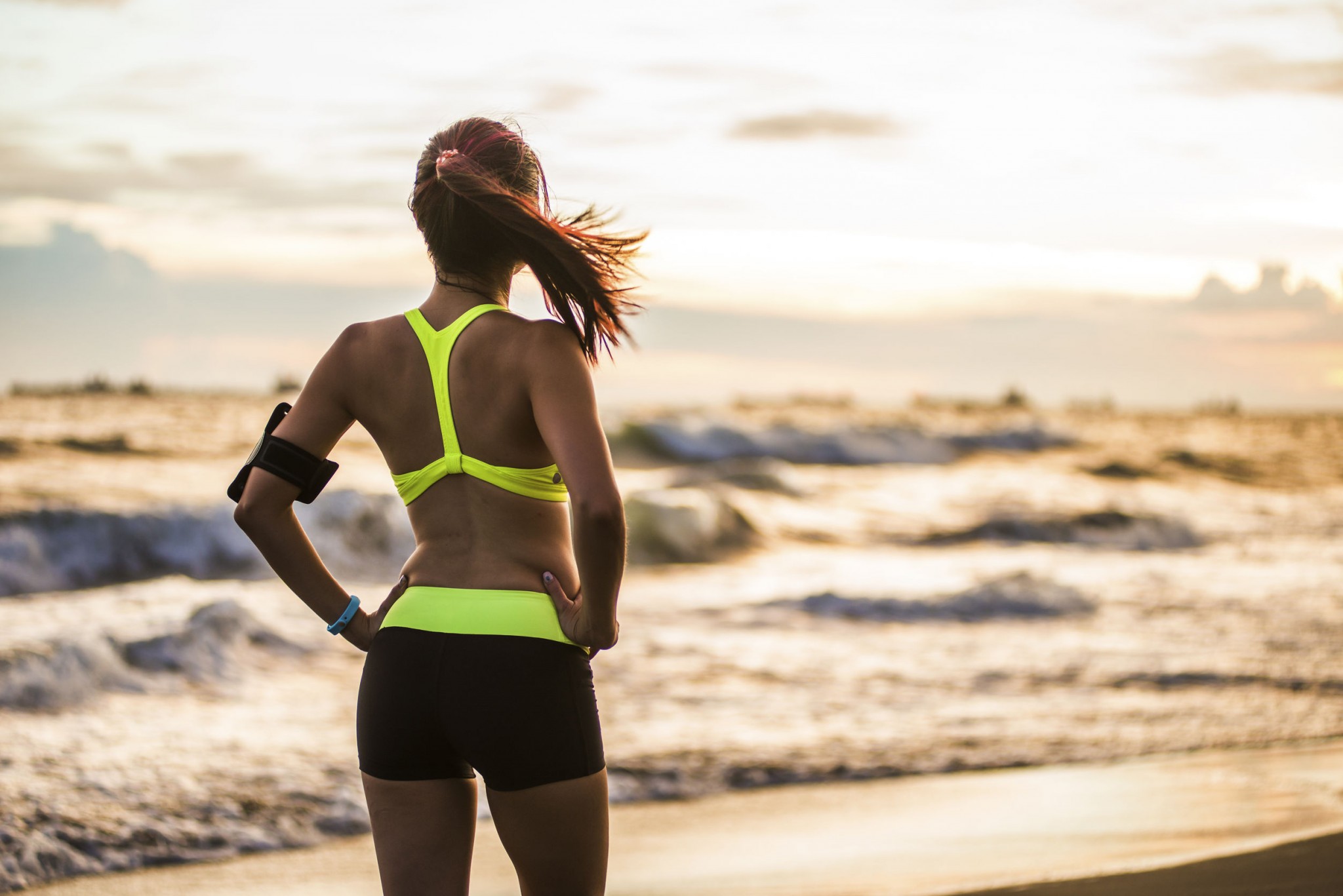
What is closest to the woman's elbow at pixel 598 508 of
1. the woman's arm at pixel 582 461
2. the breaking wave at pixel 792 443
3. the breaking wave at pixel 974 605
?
the woman's arm at pixel 582 461

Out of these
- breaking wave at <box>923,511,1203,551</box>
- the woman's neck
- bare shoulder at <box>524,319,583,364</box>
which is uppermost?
the woman's neck

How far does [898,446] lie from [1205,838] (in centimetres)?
3152

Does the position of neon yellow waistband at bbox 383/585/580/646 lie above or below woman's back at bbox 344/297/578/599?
below

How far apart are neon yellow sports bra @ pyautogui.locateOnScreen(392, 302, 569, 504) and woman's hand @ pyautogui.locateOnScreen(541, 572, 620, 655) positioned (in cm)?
17

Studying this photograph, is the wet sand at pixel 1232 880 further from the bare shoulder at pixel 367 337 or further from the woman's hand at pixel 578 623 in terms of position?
the bare shoulder at pixel 367 337

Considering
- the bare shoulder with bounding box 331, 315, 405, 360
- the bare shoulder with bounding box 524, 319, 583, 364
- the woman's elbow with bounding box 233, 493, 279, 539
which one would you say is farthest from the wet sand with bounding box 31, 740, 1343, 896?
the bare shoulder with bounding box 524, 319, 583, 364

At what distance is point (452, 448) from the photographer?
2.18 metres

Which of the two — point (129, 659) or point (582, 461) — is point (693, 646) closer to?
point (129, 659)

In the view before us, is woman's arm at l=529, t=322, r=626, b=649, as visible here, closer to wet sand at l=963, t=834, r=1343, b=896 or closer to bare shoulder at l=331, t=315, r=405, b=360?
bare shoulder at l=331, t=315, r=405, b=360

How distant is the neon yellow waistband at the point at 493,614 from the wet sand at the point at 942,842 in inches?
88.4

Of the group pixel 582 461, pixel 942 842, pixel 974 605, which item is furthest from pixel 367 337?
pixel 974 605

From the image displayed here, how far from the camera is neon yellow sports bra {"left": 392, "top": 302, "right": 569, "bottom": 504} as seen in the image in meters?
2.16

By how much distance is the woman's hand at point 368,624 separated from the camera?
2305 millimetres

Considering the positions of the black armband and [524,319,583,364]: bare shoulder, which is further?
the black armband
